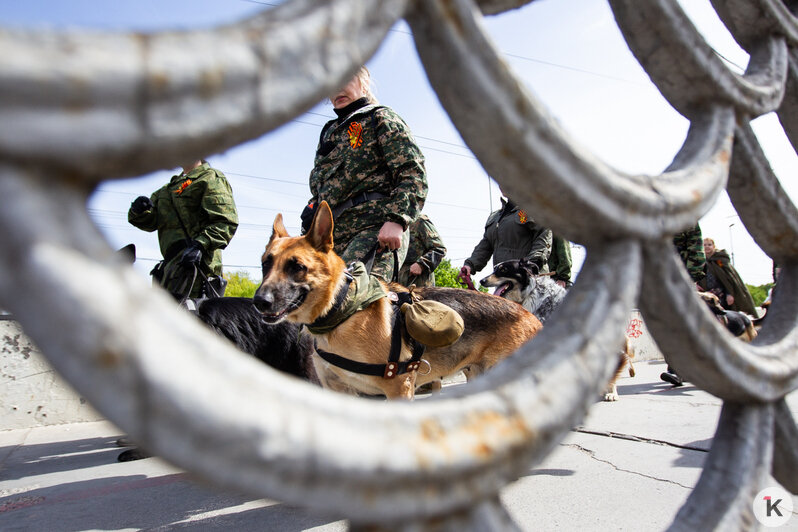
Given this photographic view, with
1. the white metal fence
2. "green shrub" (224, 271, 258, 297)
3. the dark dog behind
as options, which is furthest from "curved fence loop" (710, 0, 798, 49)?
"green shrub" (224, 271, 258, 297)

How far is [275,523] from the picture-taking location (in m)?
2.02

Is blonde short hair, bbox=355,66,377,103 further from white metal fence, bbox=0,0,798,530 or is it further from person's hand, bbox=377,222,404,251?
white metal fence, bbox=0,0,798,530

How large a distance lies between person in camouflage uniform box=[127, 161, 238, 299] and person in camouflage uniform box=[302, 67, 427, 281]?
4.18ft

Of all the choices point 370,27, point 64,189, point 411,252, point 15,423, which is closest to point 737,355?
point 370,27

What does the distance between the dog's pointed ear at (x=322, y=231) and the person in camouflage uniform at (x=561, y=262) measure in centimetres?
355

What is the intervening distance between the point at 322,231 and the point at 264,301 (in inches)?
21.6

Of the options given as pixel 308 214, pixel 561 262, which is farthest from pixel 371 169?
pixel 561 262

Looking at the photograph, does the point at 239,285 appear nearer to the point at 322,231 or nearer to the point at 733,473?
the point at 322,231

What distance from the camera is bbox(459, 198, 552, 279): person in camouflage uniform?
16.5ft

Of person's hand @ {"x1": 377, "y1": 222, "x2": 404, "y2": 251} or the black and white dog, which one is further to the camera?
the black and white dog

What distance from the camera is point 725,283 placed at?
6.32 m

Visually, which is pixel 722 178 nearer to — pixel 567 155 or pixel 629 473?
pixel 567 155

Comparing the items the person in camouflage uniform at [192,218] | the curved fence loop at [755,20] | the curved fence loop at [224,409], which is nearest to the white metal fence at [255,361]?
the curved fence loop at [224,409]

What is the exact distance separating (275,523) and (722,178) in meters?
2.06
